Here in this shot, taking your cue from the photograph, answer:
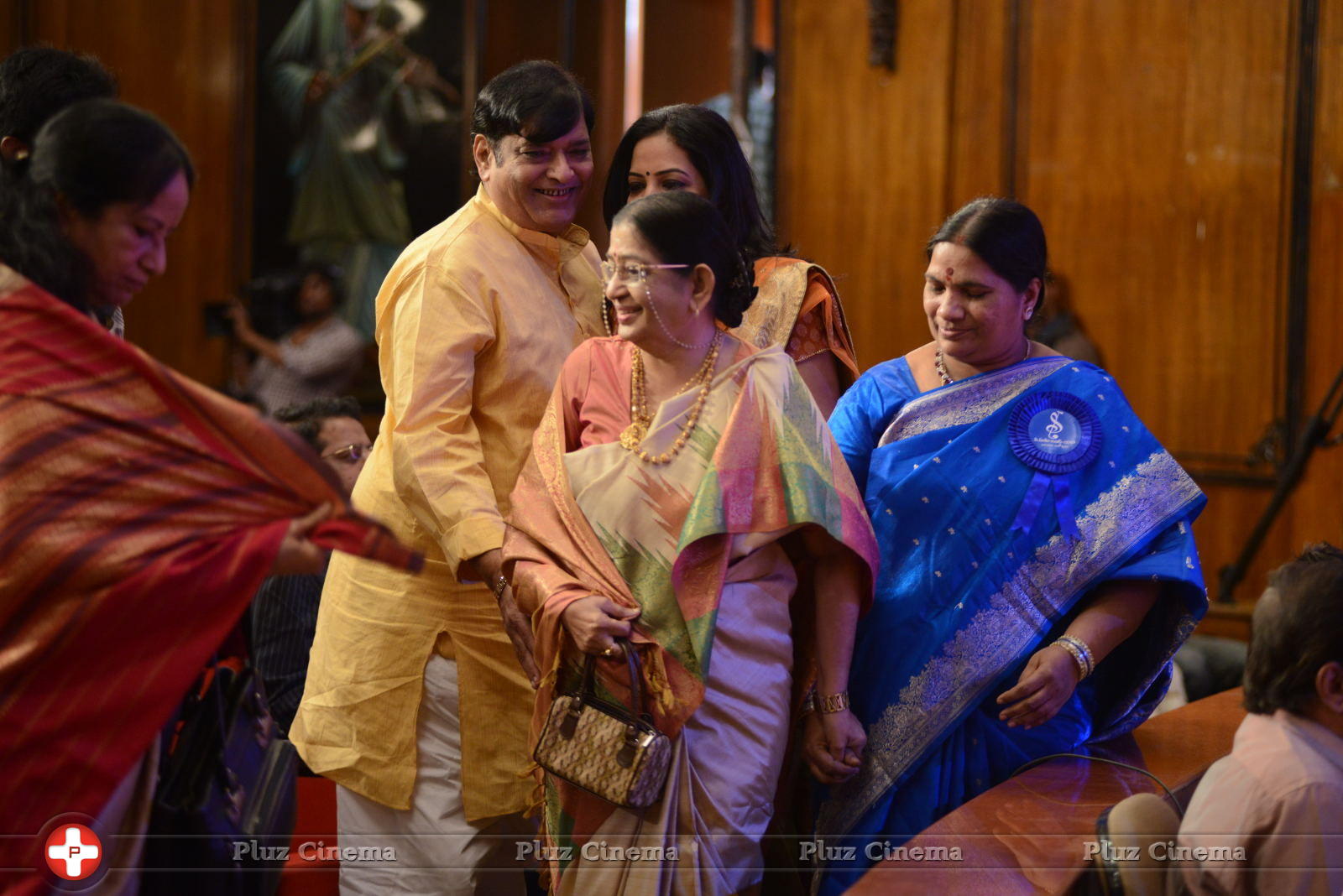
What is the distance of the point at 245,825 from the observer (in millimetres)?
1653

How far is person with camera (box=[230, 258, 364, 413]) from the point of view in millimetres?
7148

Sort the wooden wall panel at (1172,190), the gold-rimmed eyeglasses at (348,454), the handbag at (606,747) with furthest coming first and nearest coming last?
the wooden wall panel at (1172,190)
the gold-rimmed eyeglasses at (348,454)
the handbag at (606,747)

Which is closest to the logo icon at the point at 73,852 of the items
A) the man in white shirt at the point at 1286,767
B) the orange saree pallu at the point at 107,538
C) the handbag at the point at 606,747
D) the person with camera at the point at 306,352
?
the orange saree pallu at the point at 107,538

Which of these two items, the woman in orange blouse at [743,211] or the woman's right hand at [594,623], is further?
the woman in orange blouse at [743,211]

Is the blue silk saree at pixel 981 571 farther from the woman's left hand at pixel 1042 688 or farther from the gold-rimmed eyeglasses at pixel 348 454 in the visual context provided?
the gold-rimmed eyeglasses at pixel 348 454

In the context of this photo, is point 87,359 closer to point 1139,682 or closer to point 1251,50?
point 1139,682

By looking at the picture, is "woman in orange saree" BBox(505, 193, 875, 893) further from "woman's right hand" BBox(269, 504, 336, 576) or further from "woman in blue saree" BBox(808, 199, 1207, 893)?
"woman's right hand" BBox(269, 504, 336, 576)

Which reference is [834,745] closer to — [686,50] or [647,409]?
[647,409]

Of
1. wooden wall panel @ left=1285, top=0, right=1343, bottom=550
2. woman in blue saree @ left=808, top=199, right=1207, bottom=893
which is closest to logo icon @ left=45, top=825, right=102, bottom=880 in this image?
woman in blue saree @ left=808, top=199, right=1207, bottom=893

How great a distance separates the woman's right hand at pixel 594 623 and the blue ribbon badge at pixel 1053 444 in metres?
0.80

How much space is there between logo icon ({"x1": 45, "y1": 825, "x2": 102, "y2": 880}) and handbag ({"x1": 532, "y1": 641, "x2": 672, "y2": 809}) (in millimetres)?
598

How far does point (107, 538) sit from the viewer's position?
1.51m

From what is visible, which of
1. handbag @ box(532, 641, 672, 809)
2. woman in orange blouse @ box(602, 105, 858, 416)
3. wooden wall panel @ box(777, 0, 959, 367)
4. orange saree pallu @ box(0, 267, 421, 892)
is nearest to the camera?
Answer: orange saree pallu @ box(0, 267, 421, 892)

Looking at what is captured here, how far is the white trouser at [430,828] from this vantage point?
2.26 meters
